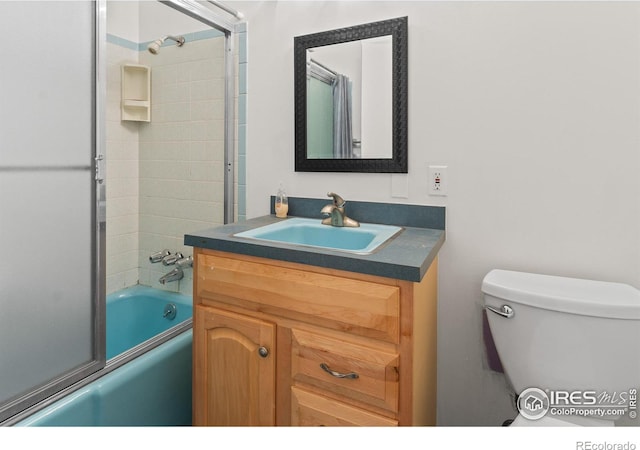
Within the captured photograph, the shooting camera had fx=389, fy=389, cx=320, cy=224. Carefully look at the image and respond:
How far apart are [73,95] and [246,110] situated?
0.81 m

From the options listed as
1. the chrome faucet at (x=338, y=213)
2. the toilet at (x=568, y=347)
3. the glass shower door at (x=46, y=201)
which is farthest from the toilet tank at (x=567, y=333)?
the glass shower door at (x=46, y=201)

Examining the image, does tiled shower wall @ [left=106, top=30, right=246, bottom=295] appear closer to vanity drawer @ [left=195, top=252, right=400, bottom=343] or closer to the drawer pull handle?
vanity drawer @ [left=195, top=252, right=400, bottom=343]

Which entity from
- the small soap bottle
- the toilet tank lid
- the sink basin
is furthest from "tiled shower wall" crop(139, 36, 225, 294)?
the toilet tank lid

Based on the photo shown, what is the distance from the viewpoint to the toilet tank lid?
1034mm

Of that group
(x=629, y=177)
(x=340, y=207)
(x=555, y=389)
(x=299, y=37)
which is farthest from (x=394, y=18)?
(x=555, y=389)

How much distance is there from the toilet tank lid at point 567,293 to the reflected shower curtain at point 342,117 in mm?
742

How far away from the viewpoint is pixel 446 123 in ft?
4.69

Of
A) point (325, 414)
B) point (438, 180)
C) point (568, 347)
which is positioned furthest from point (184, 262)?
point (568, 347)

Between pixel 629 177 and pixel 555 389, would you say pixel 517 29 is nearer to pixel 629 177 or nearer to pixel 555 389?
pixel 629 177

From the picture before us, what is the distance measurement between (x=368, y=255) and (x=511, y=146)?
27.1 inches

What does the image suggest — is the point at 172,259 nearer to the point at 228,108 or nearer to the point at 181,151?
the point at 181,151

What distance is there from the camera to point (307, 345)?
1141mm

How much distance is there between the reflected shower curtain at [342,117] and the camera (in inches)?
62.5

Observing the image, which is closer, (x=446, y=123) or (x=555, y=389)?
(x=555, y=389)
